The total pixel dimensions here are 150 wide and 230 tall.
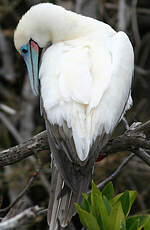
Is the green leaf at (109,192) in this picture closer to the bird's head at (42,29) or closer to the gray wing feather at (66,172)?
the gray wing feather at (66,172)

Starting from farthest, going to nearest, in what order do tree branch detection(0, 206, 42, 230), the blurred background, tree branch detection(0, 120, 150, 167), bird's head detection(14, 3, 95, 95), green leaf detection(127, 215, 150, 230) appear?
the blurred background < bird's head detection(14, 3, 95, 95) < tree branch detection(0, 120, 150, 167) < green leaf detection(127, 215, 150, 230) < tree branch detection(0, 206, 42, 230)

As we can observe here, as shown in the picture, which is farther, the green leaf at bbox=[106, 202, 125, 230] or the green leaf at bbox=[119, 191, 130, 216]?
the green leaf at bbox=[119, 191, 130, 216]

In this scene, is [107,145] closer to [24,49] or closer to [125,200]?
[125,200]

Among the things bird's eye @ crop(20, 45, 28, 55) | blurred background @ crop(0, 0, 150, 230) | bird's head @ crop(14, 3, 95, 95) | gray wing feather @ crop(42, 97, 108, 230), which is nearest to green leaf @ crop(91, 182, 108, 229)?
gray wing feather @ crop(42, 97, 108, 230)

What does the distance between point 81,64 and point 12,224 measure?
3.92 feet

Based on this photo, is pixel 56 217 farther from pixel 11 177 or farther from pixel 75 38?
pixel 11 177

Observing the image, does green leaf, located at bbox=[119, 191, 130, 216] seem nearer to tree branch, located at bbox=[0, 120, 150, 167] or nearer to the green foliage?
the green foliage

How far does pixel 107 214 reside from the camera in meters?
1.81

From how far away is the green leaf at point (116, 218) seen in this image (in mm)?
1739

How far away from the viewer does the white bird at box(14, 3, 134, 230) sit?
7.08 feet

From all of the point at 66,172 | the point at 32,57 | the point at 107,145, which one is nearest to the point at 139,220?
the point at 66,172

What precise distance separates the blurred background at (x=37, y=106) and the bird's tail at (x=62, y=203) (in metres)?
1.48

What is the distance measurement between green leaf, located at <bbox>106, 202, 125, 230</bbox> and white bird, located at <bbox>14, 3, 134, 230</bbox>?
14.7 inches

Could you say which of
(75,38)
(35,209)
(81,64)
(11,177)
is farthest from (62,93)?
(11,177)
